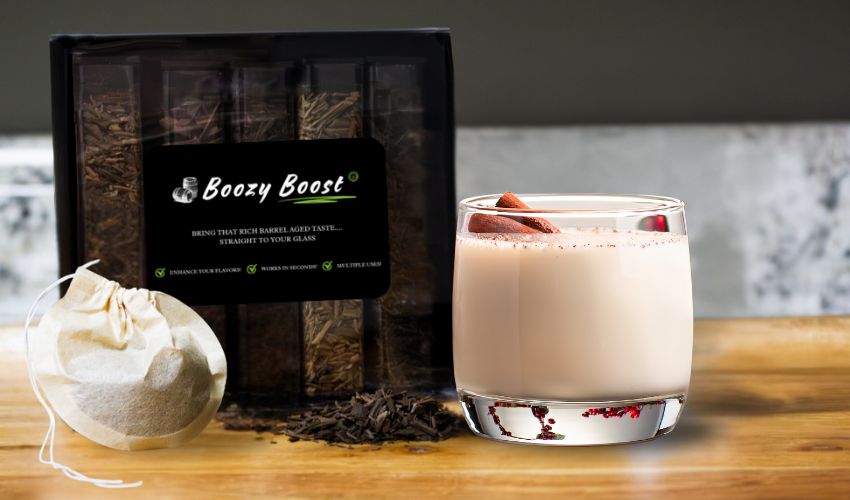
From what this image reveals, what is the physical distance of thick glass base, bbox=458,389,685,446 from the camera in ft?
3.03

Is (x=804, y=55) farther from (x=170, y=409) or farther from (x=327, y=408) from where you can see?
Result: (x=170, y=409)

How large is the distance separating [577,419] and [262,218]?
0.35 meters

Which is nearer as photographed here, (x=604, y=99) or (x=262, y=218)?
(x=262, y=218)

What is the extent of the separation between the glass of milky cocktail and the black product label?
0.14 metres

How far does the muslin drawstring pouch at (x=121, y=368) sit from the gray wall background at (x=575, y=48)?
655 millimetres

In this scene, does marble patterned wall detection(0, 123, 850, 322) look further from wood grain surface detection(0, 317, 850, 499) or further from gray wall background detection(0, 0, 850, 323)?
wood grain surface detection(0, 317, 850, 499)

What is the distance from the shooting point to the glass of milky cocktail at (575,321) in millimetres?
908

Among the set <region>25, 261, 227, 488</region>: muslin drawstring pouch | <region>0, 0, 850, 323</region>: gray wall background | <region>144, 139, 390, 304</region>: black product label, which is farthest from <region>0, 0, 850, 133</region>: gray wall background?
<region>25, 261, 227, 488</region>: muslin drawstring pouch

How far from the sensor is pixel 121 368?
0.94 metres

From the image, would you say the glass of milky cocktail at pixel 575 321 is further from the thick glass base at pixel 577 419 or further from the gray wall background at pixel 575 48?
the gray wall background at pixel 575 48

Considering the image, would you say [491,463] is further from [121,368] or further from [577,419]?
[121,368]

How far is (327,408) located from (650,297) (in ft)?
1.04

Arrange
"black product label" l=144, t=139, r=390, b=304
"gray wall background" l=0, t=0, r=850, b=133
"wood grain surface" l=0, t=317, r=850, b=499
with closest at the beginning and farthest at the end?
"wood grain surface" l=0, t=317, r=850, b=499 → "black product label" l=144, t=139, r=390, b=304 → "gray wall background" l=0, t=0, r=850, b=133

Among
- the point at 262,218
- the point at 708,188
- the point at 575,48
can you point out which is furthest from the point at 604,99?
the point at 262,218
